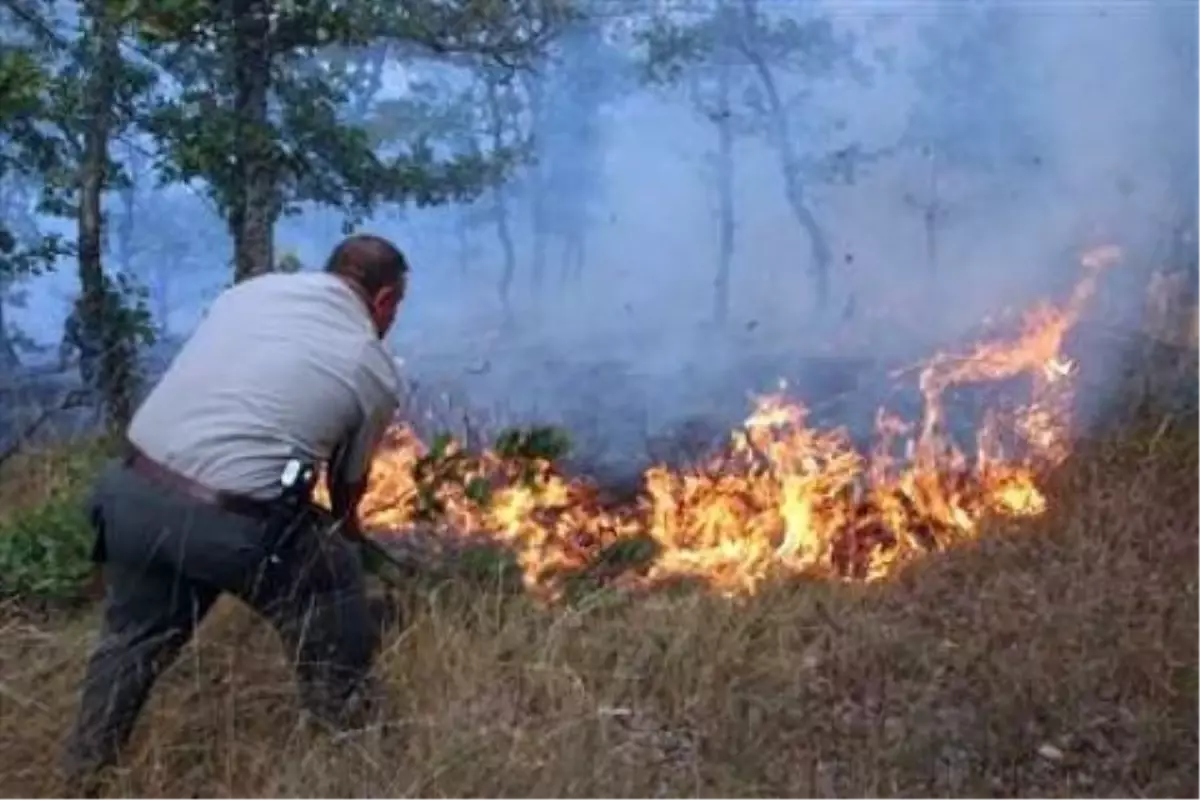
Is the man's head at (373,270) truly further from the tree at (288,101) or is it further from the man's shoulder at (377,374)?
the tree at (288,101)

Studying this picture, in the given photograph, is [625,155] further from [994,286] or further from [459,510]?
[459,510]

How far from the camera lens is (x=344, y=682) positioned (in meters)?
4.22

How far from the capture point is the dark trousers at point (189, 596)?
4004 millimetres

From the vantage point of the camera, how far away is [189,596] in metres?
4.19

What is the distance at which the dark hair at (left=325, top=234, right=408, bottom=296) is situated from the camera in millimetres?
4359

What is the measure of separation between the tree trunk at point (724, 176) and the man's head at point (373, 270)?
14.3 meters

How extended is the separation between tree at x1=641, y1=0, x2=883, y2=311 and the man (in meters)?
12.4

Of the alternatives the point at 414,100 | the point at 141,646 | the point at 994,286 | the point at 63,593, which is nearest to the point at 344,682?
the point at 141,646

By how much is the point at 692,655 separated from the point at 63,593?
2259 millimetres

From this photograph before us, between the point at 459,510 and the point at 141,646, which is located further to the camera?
the point at 459,510

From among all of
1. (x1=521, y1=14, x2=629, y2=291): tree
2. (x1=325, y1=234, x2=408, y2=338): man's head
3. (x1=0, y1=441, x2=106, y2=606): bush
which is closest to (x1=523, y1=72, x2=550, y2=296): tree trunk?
(x1=521, y1=14, x2=629, y2=291): tree

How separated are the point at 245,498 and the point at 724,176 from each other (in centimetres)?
1832

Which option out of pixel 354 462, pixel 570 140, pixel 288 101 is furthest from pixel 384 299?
pixel 570 140

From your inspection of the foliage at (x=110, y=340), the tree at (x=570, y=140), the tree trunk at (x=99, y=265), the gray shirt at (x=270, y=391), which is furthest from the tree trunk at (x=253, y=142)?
the tree at (x=570, y=140)
